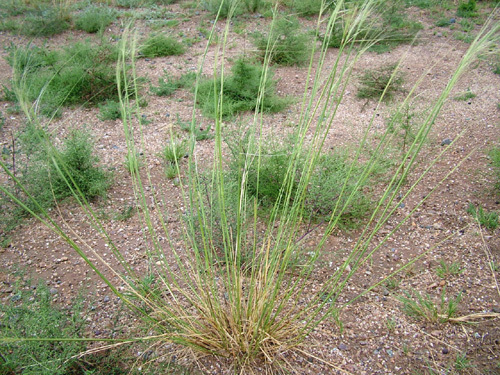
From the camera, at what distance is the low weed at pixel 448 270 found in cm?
246

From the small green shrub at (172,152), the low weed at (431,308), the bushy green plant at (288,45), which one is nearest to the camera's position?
the low weed at (431,308)

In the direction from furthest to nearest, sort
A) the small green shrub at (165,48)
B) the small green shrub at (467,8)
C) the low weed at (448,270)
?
the small green shrub at (467,8) → the small green shrub at (165,48) → the low weed at (448,270)

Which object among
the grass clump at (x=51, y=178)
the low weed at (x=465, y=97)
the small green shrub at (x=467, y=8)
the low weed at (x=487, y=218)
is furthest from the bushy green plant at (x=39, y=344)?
the small green shrub at (x=467, y=8)

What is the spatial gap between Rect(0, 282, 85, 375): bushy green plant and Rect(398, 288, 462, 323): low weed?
162 cm

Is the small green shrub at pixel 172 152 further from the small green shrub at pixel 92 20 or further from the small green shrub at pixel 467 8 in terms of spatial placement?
the small green shrub at pixel 467 8

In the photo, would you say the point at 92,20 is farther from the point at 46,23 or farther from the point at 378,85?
the point at 378,85

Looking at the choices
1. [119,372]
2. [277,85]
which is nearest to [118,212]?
[119,372]

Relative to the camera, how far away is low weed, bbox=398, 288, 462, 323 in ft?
7.00

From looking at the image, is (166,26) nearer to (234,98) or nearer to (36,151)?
(234,98)

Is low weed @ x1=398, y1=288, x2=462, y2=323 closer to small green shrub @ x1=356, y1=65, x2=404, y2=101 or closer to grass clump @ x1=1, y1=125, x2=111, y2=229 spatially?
grass clump @ x1=1, y1=125, x2=111, y2=229

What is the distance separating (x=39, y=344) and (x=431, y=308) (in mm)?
1852

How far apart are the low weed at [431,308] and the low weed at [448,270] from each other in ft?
0.58

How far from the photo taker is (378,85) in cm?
473

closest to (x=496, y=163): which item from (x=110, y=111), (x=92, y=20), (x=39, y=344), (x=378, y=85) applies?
(x=378, y=85)
